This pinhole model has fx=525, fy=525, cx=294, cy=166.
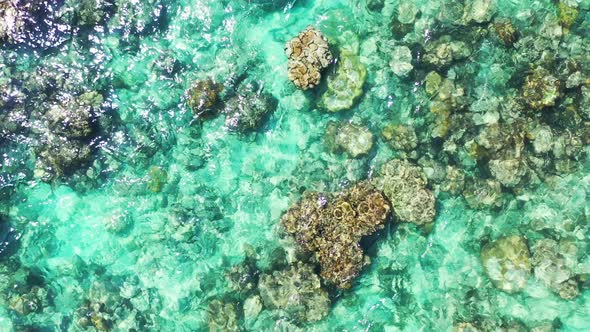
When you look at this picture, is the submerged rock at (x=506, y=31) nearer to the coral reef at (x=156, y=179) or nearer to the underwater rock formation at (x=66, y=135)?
the coral reef at (x=156, y=179)

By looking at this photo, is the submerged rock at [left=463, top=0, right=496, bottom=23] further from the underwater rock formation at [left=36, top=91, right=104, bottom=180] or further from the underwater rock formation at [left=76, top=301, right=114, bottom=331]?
the underwater rock formation at [left=76, top=301, right=114, bottom=331]

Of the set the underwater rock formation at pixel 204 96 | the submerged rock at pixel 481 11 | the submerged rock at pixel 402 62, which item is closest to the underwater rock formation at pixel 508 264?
the submerged rock at pixel 402 62

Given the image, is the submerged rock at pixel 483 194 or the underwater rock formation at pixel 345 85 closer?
the submerged rock at pixel 483 194

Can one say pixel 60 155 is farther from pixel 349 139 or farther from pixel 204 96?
pixel 349 139

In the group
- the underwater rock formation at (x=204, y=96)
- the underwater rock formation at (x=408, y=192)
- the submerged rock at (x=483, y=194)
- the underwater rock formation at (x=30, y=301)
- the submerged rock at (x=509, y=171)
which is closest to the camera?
the underwater rock formation at (x=408, y=192)

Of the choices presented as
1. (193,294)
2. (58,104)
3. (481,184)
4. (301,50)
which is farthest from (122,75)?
(481,184)

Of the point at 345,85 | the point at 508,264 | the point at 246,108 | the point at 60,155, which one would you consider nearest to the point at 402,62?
the point at 345,85
